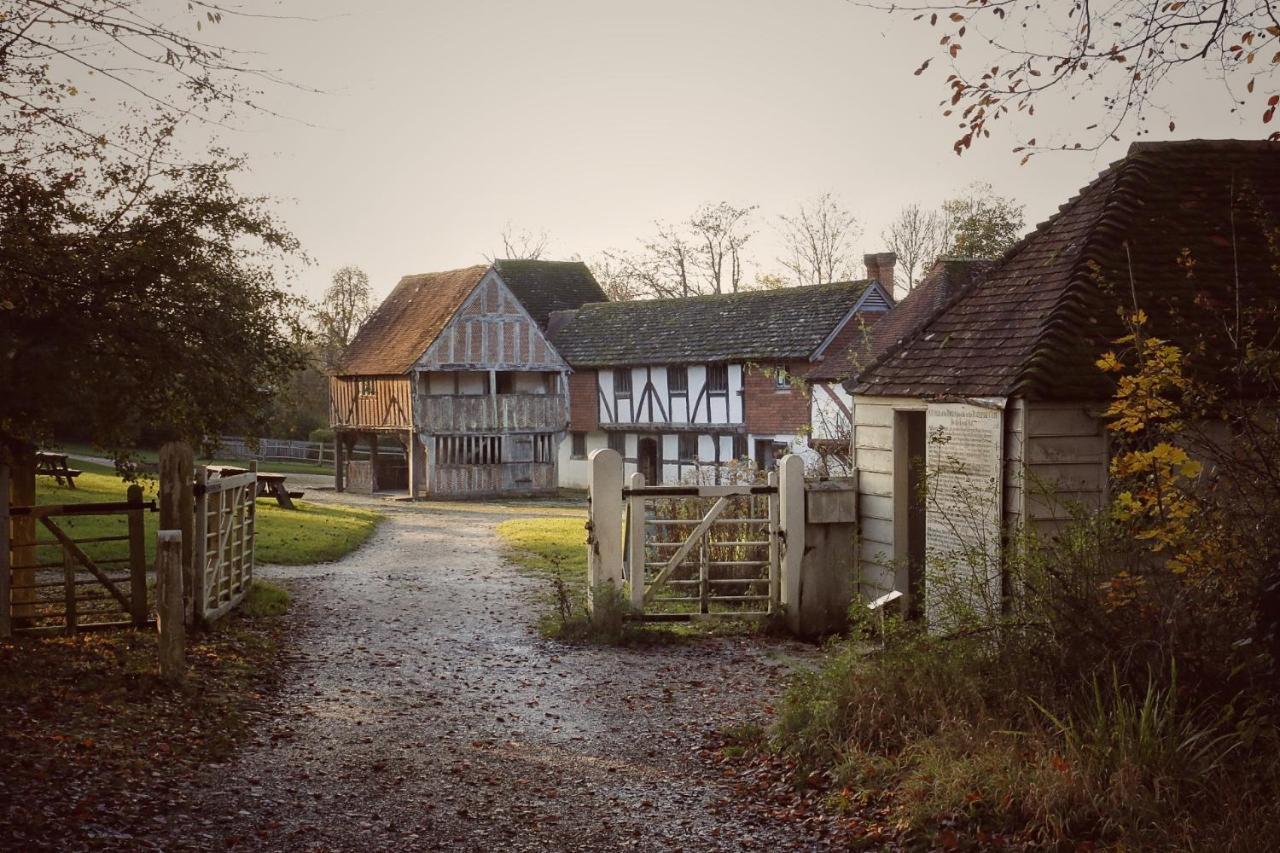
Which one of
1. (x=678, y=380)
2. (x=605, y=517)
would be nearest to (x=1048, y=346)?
(x=605, y=517)

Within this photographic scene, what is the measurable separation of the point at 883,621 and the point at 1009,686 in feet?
4.93

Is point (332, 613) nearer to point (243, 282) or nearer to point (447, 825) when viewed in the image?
point (243, 282)

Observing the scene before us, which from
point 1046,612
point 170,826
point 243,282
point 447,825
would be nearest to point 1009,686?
point 1046,612

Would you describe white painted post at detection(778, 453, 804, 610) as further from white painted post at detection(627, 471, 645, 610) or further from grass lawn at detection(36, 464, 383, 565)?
grass lawn at detection(36, 464, 383, 565)

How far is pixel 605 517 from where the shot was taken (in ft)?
43.1

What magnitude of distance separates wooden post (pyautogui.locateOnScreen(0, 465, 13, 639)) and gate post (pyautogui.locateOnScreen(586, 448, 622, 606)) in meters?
5.59

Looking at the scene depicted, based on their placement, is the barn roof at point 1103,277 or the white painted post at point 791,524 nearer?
the barn roof at point 1103,277

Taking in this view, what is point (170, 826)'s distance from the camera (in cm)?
679

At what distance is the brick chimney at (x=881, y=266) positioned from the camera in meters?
42.5

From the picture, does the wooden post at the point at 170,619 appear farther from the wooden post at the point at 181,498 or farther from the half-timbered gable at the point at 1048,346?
the half-timbered gable at the point at 1048,346

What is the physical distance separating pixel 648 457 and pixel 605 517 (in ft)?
105

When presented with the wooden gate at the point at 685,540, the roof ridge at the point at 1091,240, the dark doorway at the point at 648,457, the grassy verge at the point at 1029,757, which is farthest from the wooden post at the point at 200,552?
Result: the dark doorway at the point at 648,457

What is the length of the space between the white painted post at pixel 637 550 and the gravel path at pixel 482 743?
0.78 meters

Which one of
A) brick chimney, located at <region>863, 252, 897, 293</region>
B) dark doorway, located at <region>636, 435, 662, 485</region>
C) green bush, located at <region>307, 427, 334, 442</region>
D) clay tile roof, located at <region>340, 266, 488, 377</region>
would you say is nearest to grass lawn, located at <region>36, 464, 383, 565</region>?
clay tile roof, located at <region>340, 266, 488, 377</region>
